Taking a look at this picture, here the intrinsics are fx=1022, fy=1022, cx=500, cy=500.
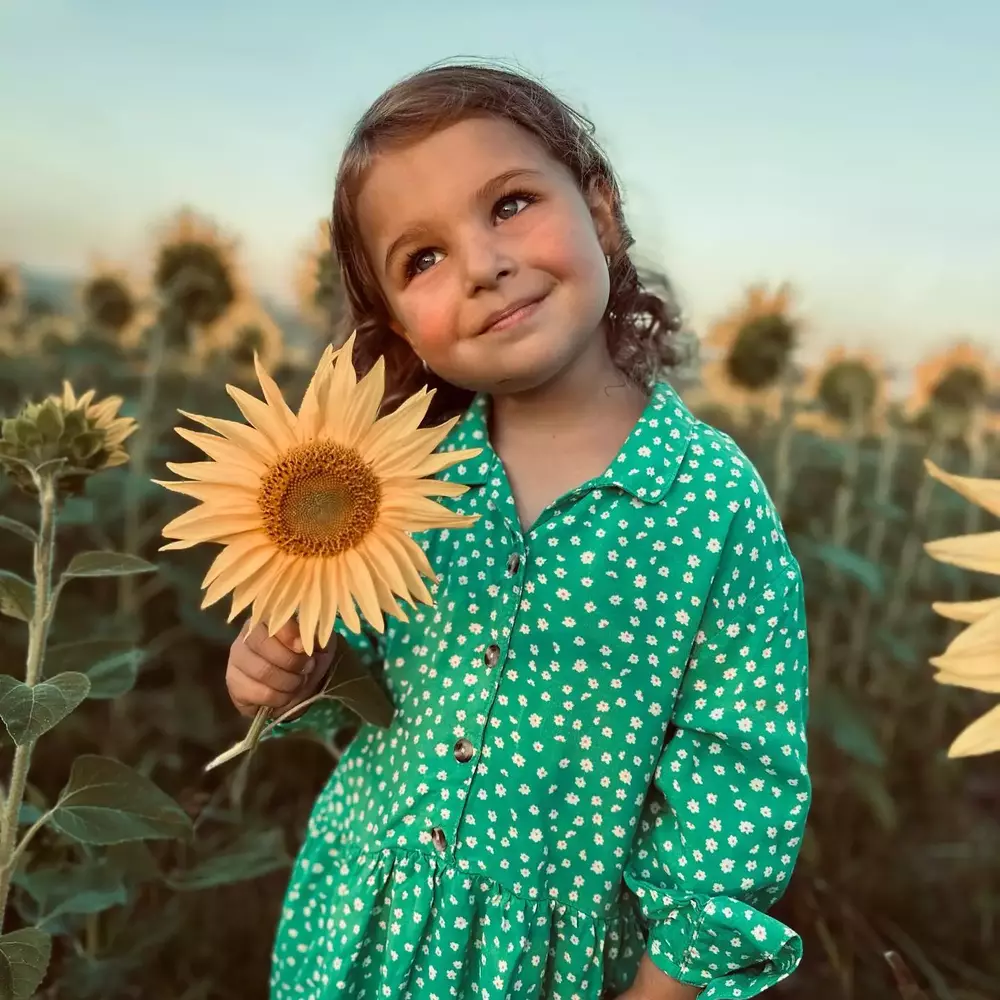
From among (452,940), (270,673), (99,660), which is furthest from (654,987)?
(99,660)

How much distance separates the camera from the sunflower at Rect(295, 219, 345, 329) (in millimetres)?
1748

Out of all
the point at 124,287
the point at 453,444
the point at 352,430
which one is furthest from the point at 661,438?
the point at 124,287

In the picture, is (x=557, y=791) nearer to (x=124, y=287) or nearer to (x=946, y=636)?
(x=946, y=636)

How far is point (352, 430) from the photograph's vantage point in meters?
0.86

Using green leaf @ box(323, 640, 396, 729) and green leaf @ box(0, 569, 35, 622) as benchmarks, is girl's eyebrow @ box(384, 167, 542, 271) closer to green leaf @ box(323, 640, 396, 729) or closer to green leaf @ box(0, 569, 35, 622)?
green leaf @ box(323, 640, 396, 729)

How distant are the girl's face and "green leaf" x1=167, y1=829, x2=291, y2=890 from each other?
728 millimetres

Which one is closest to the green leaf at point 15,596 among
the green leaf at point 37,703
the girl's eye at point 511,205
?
the green leaf at point 37,703

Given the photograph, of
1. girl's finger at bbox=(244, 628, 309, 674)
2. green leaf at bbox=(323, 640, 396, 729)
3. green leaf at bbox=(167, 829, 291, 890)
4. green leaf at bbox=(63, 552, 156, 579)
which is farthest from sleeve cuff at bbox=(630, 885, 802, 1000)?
green leaf at bbox=(63, 552, 156, 579)

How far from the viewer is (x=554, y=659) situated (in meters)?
1.08

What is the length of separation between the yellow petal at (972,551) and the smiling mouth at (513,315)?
0.58m

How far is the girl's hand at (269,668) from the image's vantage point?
945mm

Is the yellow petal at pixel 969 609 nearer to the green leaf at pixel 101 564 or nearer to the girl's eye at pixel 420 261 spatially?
the girl's eye at pixel 420 261

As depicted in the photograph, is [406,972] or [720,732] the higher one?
[720,732]

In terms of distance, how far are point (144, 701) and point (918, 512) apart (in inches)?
73.6
